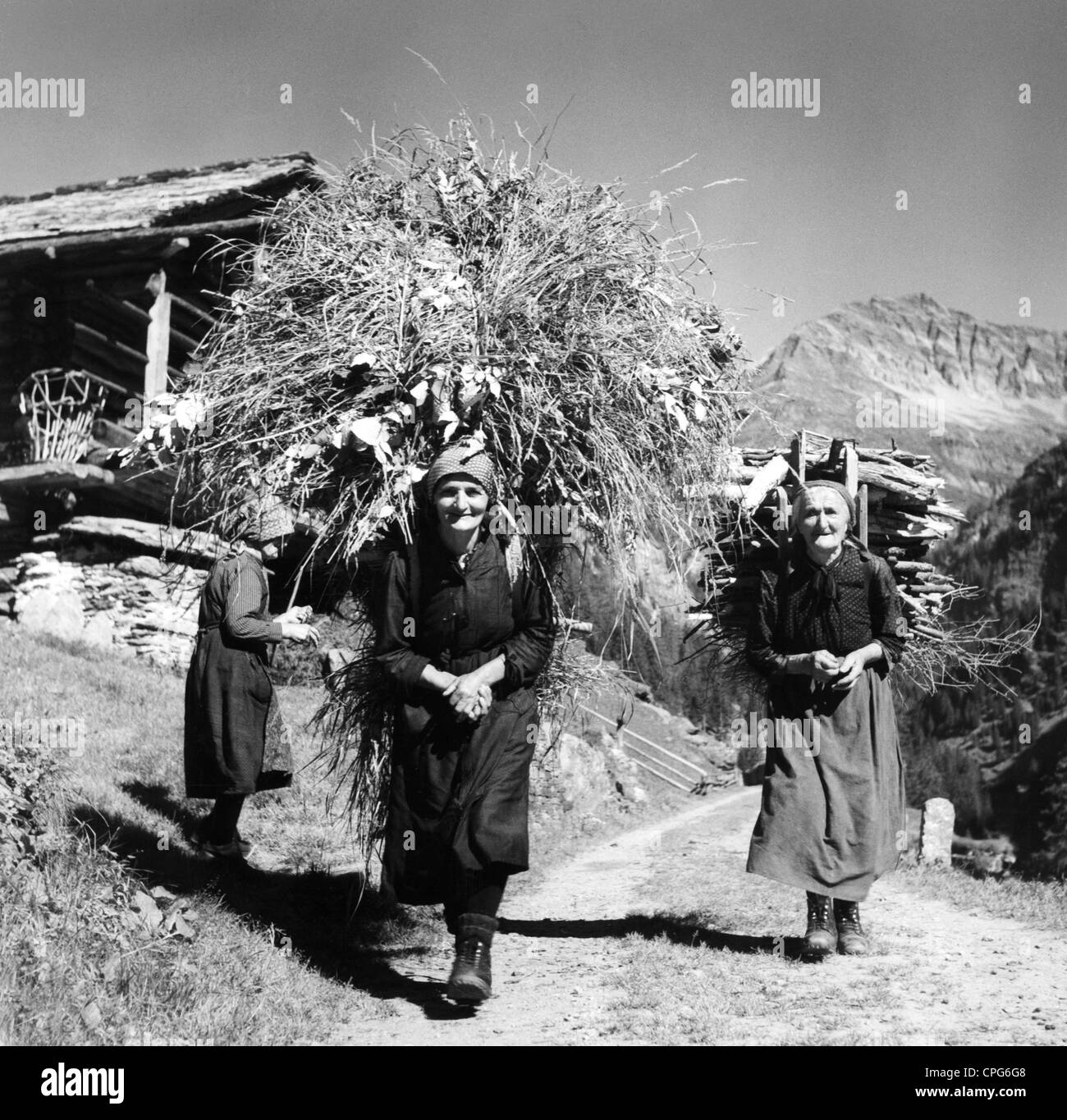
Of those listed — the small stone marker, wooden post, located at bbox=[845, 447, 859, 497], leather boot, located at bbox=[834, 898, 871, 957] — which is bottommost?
the small stone marker

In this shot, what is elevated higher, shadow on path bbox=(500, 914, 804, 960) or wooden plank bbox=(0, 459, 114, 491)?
wooden plank bbox=(0, 459, 114, 491)

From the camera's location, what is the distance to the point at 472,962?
13.1 ft

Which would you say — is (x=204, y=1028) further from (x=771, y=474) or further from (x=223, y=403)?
(x=771, y=474)

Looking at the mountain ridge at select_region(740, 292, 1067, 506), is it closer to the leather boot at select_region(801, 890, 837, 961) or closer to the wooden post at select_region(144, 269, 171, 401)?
the wooden post at select_region(144, 269, 171, 401)

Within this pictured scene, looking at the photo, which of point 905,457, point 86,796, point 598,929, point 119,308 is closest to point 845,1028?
point 598,929

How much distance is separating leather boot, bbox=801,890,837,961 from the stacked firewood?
4.53 feet

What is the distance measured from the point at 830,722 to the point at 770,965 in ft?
3.44

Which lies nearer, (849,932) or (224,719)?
(849,932)

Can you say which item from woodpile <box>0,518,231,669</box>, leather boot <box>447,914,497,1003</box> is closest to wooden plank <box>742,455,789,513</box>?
leather boot <box>447,914,497,1003</box>

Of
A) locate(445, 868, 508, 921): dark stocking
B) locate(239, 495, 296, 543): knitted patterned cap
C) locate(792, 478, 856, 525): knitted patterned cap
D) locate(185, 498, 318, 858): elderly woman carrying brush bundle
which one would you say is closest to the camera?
locate(445, 868, 508, 921): dark stocking

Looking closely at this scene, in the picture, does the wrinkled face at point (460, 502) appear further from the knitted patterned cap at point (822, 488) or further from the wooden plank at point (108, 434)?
the wooden plank at point (108, 434)

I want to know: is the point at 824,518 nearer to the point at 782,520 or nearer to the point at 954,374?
the point at 782,520

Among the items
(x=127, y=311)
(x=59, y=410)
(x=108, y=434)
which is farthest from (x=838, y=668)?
(x=127, y=311)

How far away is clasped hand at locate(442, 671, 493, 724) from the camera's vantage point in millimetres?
4113
